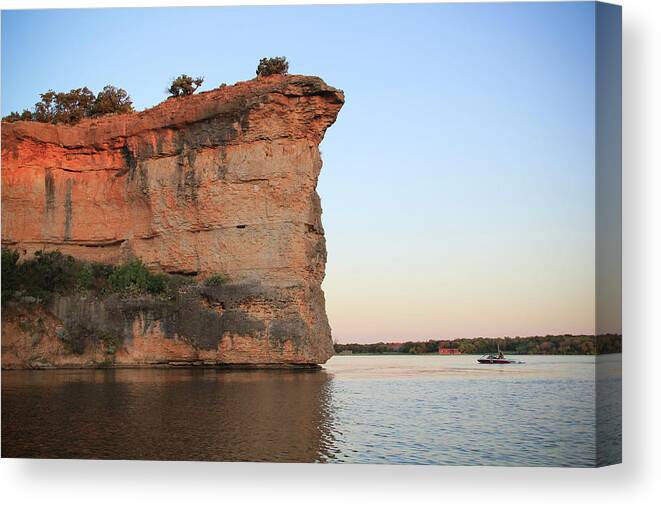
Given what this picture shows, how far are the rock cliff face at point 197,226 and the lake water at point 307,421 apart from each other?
141 inches

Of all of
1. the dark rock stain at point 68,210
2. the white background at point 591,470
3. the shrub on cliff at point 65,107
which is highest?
the shrub on cliff at point 65,107

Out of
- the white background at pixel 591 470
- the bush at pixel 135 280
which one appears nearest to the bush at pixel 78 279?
the bush at pixel 135 280

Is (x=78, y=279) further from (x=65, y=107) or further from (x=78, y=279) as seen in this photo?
(x=65, y=107)

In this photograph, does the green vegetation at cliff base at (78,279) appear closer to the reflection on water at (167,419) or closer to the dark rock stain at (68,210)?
the dark rock stain at (68,210)

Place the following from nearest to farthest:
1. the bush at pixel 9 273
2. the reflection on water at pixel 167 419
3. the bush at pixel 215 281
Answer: the reflection on water at pixel 167 419, the bush at pixel 9 273, the bush at pixel 215 281

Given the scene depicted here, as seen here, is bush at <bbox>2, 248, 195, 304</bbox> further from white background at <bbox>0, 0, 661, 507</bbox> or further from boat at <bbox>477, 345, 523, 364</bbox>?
boat at <bbox>477, 345, 523, 364</bbox>

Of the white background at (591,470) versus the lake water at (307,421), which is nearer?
the white background at (591,470)

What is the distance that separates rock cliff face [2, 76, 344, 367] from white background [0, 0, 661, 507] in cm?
1163

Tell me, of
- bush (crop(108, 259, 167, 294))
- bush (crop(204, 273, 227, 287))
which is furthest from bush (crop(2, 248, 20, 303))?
bush (crop(204, 273, 227, 287))

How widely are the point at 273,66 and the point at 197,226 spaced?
18.6ft

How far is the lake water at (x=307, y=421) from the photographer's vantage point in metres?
12.5

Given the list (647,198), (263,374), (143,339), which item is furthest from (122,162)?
(647,198)

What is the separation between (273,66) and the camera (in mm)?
25250

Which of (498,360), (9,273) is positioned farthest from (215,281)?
(498,360)
